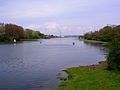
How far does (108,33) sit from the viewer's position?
156500 mm

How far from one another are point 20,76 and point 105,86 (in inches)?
622

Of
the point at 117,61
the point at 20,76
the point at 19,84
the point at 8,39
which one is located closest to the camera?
the point at 19,84

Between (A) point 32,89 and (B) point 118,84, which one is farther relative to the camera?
(A) point 32,89

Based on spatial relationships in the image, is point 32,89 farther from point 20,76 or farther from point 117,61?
point 117,61

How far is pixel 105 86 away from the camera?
24766 millimetres

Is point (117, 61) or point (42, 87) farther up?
point (117, 61)

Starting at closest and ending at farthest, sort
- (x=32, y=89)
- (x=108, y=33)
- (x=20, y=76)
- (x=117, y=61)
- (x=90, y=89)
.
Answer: (x=90, y=89)
(x=32, y=89)
(x=117, y=61)
(x=20, y=76)
(x=108, y=33)

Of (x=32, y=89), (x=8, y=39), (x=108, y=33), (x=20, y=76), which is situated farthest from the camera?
(x=8, y=39)

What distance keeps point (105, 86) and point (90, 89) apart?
5.14 feet

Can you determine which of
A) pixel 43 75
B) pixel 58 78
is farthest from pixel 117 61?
pixel 43 75

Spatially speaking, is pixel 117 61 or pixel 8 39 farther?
pixel 8 39

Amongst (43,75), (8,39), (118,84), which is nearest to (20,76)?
(43,75)

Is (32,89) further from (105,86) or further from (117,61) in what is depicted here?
(117,61)

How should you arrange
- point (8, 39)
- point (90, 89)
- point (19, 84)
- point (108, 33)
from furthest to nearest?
point (8, 39) < point (108, 33) < point (19, 84) < point (90, 89)
